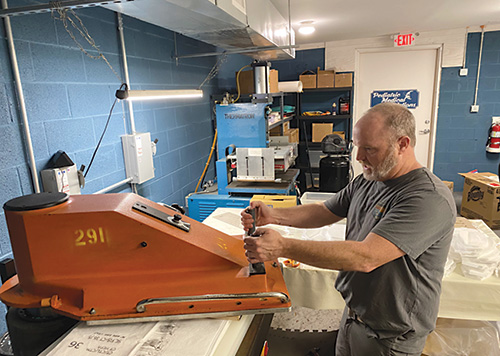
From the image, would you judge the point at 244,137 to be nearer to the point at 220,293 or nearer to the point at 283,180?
the point at 283,180

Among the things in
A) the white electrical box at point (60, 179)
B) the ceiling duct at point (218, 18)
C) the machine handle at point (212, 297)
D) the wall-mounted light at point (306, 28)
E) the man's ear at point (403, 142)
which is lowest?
the machine handle at point (212, 297)

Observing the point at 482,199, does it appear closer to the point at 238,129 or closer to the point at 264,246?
the point at 238,129

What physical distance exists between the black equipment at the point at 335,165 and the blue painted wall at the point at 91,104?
1.51 meters

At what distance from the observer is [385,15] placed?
3.73 m

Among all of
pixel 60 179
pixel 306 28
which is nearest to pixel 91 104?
pixel 60 179

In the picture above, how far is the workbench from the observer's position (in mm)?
1666

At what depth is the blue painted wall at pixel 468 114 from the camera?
5.07 metres

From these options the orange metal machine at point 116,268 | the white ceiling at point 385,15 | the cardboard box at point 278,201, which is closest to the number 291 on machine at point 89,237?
the orange metal machine at point 116,268

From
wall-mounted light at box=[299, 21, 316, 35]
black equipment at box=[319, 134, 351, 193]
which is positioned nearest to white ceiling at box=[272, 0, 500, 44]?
wall-mounted light at box=[299, 21, 316, 35]

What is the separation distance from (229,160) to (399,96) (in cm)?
366

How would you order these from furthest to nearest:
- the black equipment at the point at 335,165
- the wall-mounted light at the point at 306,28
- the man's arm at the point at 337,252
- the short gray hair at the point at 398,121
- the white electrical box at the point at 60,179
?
the wall-mounted light at the point at 306,28, the black equipment at the point at 335,165, the white electrical box at the point at 60,179, the short gray hair at the point at 398,121, the man's arm at the point at 337,252

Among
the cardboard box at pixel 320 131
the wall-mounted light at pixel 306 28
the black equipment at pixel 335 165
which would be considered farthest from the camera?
the cardboard box at pixel 320 131

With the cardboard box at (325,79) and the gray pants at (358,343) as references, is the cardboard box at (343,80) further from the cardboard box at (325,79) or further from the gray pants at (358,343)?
the gray pants at (358,343)

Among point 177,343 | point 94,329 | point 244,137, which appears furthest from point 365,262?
point 244,137
